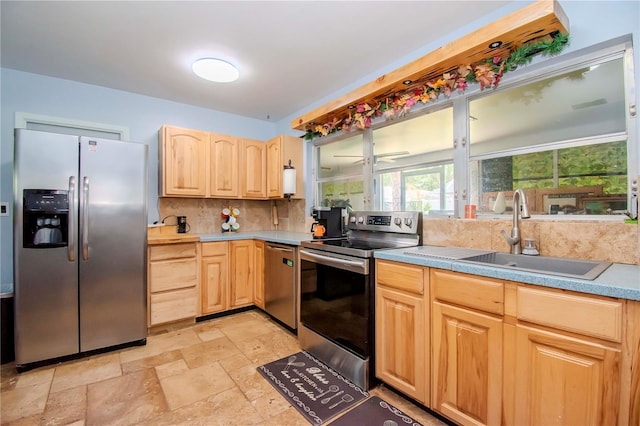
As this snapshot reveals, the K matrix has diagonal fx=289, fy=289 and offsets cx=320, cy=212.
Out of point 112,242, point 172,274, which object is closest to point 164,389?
point 172,274

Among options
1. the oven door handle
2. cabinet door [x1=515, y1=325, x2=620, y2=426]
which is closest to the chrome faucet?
cabinet door [x1=515, y1=325, x2=620, y2=426]

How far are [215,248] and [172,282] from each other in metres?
0.53

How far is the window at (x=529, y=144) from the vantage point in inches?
62.8

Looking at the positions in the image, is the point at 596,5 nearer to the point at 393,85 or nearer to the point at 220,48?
the point at 393,85

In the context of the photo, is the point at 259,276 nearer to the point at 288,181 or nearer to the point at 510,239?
the point at 288,181

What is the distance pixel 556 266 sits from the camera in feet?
5.38

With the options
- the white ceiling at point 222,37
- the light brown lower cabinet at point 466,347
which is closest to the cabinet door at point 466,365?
the light brown lower cabinet at point 466,347

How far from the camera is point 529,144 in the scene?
1896mm

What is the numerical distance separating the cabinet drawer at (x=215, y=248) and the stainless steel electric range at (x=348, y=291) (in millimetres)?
1101

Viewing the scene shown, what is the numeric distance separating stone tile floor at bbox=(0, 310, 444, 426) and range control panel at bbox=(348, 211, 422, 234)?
1166 mm

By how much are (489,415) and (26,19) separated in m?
3.76

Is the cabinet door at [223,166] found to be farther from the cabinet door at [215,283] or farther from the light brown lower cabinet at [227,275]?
the cabinet door at [215,283]

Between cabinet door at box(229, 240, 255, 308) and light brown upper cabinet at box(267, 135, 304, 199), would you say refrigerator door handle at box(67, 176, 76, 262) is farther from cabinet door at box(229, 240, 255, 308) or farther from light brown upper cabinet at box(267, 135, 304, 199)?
light brown upper cabinet at box(267, 135, 304, 199)

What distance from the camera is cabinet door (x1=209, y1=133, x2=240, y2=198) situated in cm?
350
